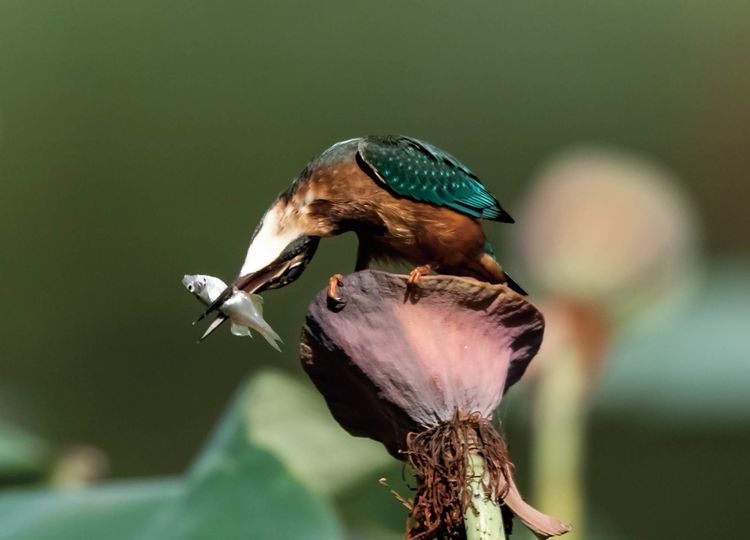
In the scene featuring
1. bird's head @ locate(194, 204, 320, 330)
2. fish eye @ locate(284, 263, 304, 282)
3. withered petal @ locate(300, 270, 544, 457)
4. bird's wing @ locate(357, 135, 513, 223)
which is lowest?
withered petal @ locate(300, 270, 544, 457)

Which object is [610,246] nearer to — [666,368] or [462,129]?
[666,368]

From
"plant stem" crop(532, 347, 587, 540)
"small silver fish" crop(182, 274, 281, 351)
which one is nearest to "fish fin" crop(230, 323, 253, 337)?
"small silver fish" crop(182, 274, 281, 351)

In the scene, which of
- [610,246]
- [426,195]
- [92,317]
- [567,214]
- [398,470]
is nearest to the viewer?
[426,195]

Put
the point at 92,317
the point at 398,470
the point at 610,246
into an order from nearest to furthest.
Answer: the point at 398,470, the point at 610,246, the point at 92,317

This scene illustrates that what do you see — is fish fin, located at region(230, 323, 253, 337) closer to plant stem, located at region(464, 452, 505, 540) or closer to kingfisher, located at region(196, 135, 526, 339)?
kingfisher, located at region(196, 135, 526, 339)

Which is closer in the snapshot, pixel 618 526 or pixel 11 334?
pixel 618 526

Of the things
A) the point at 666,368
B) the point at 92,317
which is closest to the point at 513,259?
the point at 666,368

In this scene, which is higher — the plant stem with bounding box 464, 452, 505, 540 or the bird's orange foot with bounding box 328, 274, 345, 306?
the bird's orange foot with bounding box 328, 274, 345, 306

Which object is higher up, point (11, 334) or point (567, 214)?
point (567, 214)

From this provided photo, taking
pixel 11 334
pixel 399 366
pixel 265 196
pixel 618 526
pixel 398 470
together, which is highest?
pixel 399 366
